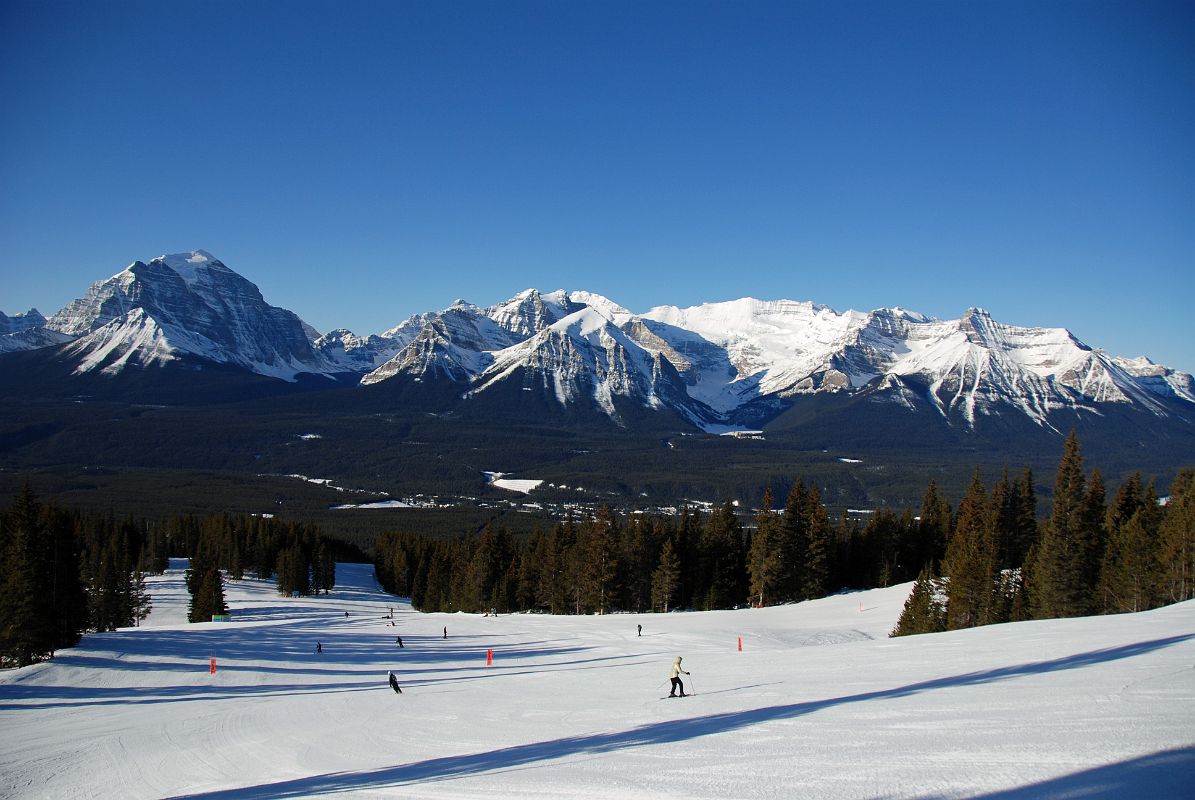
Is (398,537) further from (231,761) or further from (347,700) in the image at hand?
(231,761)

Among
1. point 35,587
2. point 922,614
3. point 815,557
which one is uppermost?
point 35,587

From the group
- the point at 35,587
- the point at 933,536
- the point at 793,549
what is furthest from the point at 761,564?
the point at 35,587

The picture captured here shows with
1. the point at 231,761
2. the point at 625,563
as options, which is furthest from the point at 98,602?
the point at 231,761

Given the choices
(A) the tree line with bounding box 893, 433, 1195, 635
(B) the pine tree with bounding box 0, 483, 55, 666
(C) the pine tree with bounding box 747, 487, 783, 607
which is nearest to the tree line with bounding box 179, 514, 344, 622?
(B) the pine tree with bounding box 0, 483, 55, 666

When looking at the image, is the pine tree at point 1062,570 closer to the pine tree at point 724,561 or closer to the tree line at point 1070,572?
the tree line at point 1070,572

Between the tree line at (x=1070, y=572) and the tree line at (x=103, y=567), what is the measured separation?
1801 inches

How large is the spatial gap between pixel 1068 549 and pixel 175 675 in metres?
49.6

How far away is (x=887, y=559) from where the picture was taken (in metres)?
70.2

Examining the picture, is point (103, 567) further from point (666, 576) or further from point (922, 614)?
point (922, 614)

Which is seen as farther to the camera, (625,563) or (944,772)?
(625,563)

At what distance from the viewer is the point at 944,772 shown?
12023 millimetres

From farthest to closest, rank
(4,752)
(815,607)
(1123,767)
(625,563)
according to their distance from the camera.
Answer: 1. (625,563)
2. (815,607)
3. (4,752)
4. (1123,767)

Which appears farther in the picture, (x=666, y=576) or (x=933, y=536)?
(x=933, y=536)

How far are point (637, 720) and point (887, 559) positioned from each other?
5662 cm
